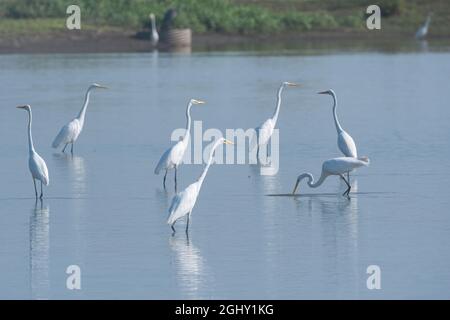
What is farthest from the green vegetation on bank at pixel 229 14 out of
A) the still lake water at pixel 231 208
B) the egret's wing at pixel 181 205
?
the egret's wing at pixel 181 205

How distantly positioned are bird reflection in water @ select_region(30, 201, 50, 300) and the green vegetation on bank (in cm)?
2893

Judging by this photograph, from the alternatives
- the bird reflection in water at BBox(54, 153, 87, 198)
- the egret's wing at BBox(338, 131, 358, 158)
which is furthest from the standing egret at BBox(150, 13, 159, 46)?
the egret's wing at BBox(338, 131, 358, 158)

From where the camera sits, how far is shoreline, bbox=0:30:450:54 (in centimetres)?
3953

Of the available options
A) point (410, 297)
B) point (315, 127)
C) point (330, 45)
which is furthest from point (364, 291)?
point (330, 45)

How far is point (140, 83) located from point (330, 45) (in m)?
15.2

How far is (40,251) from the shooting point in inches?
477

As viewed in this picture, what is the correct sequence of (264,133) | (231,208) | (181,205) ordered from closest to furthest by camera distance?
(181,205) < (231,208) < (264,133)

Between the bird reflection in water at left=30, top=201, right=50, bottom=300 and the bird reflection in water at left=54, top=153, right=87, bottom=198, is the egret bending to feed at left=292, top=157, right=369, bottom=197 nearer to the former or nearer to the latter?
the bird reflection in water at left=54, top=153, right=87, bottom=198

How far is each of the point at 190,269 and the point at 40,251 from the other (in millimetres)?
1692

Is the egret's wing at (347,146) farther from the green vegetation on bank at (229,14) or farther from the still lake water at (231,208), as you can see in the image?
the green vegetation on bank at (229,14)

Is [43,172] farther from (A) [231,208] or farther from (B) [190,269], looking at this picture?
(B) [190,269]

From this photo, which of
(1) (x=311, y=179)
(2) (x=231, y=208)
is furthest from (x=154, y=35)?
(2) (x=231, y=208)

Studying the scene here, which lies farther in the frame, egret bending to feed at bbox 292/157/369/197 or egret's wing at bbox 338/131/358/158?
egret's wing at bbox 338/131/358/158

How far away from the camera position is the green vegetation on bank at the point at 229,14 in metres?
45.0
